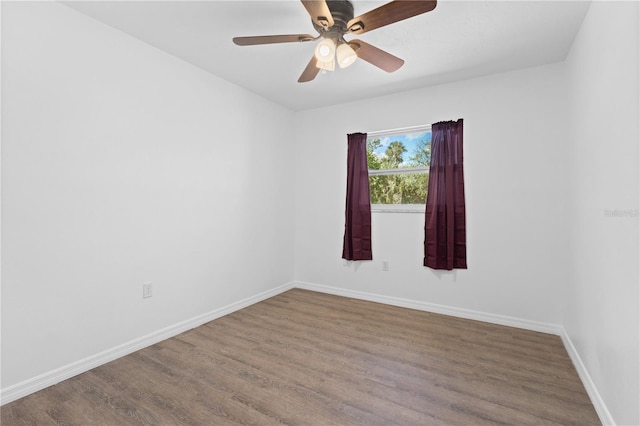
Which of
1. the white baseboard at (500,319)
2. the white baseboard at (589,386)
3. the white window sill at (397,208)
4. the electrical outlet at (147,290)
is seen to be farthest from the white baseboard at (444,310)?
the electrical outlet at (147,290)

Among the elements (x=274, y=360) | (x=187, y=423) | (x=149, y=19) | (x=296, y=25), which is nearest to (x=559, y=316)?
(x=274, y=360)

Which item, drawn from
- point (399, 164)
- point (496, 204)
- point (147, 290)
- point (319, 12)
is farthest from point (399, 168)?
point (147, 290)

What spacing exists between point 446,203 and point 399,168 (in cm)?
73

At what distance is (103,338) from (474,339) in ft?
10.0

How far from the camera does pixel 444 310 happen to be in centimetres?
330

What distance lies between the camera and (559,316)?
2793 millimetres

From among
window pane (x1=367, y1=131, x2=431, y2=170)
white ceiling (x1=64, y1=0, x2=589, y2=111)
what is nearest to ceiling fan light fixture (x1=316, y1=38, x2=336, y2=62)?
white ceiling (x1=64, y1=0, x2=589, y2=111)

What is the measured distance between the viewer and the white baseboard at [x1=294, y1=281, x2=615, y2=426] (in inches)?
68.5

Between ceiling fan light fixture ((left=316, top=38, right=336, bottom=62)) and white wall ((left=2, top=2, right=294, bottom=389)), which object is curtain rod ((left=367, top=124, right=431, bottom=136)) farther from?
ceiling fan light fixture ((left=316, top=38, right=336, bottom=62))

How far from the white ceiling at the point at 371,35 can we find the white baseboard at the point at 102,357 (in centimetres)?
248

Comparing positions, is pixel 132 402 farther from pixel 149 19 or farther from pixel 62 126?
pixel 149 19

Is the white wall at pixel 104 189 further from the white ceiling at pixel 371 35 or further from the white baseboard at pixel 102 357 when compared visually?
the white ceiling at pixel 371 35

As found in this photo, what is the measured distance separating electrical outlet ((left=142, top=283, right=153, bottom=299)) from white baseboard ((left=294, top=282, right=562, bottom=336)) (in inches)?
84.2

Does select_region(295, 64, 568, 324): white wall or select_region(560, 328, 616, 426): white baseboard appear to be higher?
select_region(295, 64, 568, 324): white wall
